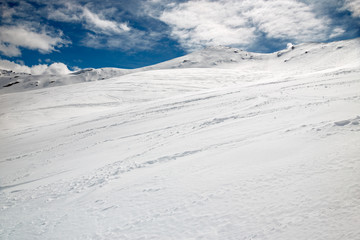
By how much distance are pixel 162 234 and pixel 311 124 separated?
543 cm

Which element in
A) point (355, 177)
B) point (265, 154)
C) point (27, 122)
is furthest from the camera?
point (27, 122)

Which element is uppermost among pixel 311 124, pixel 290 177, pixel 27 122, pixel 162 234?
pixel 27 122

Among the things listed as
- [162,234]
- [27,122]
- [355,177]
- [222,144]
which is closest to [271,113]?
[222,144]

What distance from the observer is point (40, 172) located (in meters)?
7.36

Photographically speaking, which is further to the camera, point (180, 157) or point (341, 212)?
point (180, 157)

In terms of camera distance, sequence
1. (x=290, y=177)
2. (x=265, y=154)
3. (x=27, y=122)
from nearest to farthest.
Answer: (x=290, y=177) → (x=265, y=154) → (x=27, y=122)

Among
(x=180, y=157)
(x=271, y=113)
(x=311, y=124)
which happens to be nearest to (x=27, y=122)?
(x=180, y=157)

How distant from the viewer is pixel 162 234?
3195 millimetres

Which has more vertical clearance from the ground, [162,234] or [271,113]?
[271,113]

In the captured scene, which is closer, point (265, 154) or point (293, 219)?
point (293, 219)

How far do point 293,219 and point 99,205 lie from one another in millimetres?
3694

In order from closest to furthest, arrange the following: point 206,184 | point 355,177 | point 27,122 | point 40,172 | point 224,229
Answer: point 224,229 → point 355,177 → point 206,184 → point 40,172 → point 27,122

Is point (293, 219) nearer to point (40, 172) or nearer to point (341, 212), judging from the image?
point (341, 212)

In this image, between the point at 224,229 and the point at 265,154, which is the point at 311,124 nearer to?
the point at 265,154
